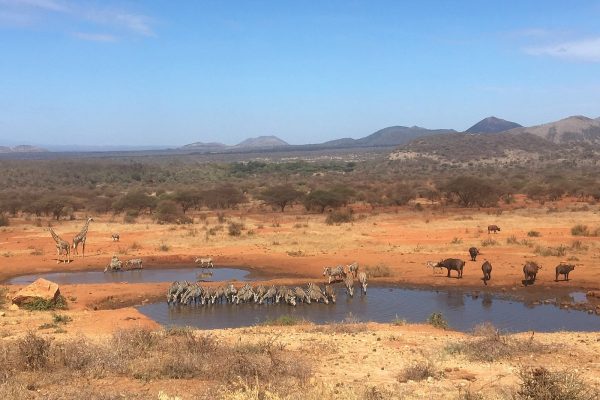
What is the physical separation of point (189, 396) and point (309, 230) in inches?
1071

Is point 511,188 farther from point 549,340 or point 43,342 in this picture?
point 43,342

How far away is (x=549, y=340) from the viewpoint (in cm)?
1217

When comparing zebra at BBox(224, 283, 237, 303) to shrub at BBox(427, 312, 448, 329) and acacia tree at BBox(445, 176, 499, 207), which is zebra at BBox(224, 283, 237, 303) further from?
acacia tree at BBox(445, 176, 499, 207)

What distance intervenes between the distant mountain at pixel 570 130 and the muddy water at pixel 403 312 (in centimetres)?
14863

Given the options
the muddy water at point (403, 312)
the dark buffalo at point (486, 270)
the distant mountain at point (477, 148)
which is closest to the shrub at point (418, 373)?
the muddy water at point (403, 312)

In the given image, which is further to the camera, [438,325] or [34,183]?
[34,183]

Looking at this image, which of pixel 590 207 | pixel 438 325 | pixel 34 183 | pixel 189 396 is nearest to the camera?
pixel 189 396

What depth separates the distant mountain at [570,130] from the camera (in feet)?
520

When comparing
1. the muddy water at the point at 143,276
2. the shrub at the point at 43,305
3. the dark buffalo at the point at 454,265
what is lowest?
the muddy water at the point at 143,276

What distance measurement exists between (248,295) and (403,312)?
15.7ft

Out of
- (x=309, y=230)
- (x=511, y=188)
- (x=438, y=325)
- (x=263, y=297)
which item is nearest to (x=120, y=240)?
(x=309, y=230)

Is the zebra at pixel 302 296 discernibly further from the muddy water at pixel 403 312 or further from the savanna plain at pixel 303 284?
the savanna plain at pixel 303 284

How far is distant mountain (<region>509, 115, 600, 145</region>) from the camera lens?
520 ft

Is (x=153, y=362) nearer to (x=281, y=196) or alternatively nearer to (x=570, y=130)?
(x=281, y=196)
